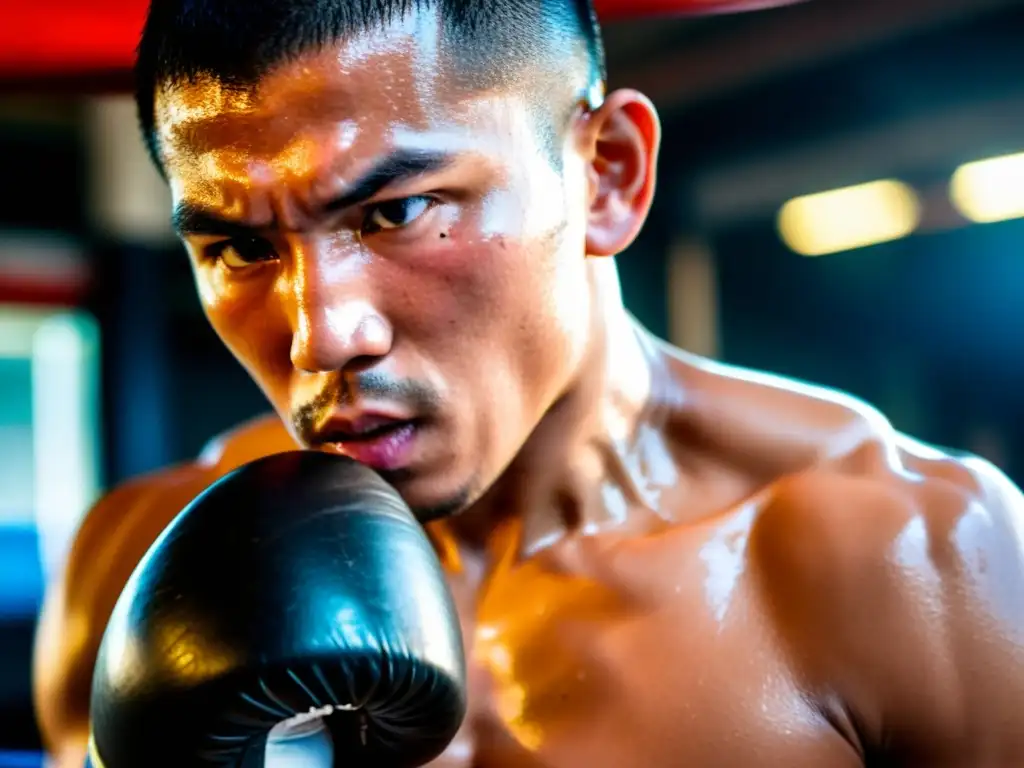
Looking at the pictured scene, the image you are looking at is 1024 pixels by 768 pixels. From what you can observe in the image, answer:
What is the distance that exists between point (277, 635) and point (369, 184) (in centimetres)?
35

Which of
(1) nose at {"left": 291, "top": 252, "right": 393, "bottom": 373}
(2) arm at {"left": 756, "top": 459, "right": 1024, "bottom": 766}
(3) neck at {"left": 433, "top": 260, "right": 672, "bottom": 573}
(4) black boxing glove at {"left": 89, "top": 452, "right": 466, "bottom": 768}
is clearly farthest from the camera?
(3) neck at {"left": 433, "top": 260, "right": 672, "bottom": 573}

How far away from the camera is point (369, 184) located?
93 cm

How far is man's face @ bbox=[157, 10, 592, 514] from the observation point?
3.04ft

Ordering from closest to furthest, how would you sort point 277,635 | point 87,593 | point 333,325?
point 277,635
point 333,325
point 87,593

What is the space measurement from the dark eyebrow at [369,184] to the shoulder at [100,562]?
400mm

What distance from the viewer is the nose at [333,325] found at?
913 millimetres

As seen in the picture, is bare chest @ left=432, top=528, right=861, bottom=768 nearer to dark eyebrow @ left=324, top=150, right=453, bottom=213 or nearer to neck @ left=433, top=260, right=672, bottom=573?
neck @ left=433, top=260, right=672, bottom=573

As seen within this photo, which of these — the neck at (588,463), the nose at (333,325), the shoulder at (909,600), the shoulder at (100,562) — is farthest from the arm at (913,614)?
the shoulder at (100,562)

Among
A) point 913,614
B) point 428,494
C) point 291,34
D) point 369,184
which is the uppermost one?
point 291,34

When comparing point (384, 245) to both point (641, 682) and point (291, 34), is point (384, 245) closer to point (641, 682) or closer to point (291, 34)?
→ point (291, 34)

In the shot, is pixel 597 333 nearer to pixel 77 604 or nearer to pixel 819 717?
pixel 819 717

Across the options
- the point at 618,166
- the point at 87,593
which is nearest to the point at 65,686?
the point at 87,593

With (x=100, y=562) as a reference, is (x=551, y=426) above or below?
above

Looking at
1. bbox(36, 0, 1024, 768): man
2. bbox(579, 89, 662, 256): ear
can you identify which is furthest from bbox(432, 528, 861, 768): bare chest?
bbox(579, 89, 662, 256): ear
